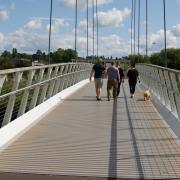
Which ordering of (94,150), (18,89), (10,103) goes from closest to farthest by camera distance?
(94,150)
(10,103)
(18,89)

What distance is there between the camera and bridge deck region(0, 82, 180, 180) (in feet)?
23.0

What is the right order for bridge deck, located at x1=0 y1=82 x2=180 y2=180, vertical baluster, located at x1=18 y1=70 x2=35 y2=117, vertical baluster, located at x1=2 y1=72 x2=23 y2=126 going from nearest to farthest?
bridge deck, located at x1=0 y1=82 x2=180 y2=180 < vertical baluster, located at x1=2 y1=72 x2=23 y2=126 < vertical baluster, located at x1=18 y1=70 x2=35 y2=117

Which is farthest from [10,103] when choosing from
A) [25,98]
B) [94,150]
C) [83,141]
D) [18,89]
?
[94,150]

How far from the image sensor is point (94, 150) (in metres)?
8.54

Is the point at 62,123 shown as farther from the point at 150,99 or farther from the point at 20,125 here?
the point at 150,99

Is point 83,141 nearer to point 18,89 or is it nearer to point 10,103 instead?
point 10,103

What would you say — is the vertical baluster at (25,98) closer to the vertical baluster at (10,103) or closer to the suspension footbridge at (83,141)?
the suspension footbridge at (83,141)

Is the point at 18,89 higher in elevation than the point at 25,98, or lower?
higher

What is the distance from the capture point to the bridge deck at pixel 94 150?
700 cm

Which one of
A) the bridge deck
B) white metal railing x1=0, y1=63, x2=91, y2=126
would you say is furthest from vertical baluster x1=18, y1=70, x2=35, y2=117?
the bridge deck

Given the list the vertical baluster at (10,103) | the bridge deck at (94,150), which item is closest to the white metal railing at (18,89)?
the vertical baluster at (10,103)

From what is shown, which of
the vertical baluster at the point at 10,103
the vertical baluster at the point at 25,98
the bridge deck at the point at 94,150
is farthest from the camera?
the vertical baluster at the point at 25,98

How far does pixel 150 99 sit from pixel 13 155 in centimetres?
1199

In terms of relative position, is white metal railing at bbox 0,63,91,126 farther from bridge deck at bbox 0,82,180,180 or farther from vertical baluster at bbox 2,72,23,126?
bridge deck at bbox 0,82,180,180
